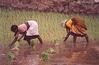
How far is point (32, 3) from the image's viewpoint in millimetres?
24891

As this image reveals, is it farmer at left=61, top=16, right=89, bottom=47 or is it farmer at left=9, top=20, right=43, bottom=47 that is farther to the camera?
farmer at left=61, top=16, right=89, bottom=47

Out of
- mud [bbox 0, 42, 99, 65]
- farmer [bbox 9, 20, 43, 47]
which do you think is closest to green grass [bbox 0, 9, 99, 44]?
farmer [bbox 9, 20, 43, 47]

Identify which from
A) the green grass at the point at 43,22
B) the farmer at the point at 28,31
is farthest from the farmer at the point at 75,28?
the farmer at the point at 28,31

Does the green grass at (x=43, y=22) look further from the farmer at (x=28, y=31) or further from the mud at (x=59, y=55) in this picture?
the mud at (x=59, y=55)

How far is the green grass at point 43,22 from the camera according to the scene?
672 inches

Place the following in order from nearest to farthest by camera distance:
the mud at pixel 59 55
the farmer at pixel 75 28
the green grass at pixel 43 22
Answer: the mud at pixel 59 55, the farmer at pixel 75 28, the green grass at pixel 43 22

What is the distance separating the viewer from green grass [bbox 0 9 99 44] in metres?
17.1

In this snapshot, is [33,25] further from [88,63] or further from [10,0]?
[10,0]

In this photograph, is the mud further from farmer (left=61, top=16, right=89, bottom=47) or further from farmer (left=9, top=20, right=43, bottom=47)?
farmer (left=61, top=16, right=89, bottom=47)

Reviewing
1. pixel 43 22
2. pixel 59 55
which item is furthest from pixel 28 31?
pixel 43 22

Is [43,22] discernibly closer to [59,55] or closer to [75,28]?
[75,28]

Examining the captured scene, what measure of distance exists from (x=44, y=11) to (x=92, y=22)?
4001mm

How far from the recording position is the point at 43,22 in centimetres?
2023

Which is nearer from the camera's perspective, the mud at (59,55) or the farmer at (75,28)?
the mud at (59,55)
